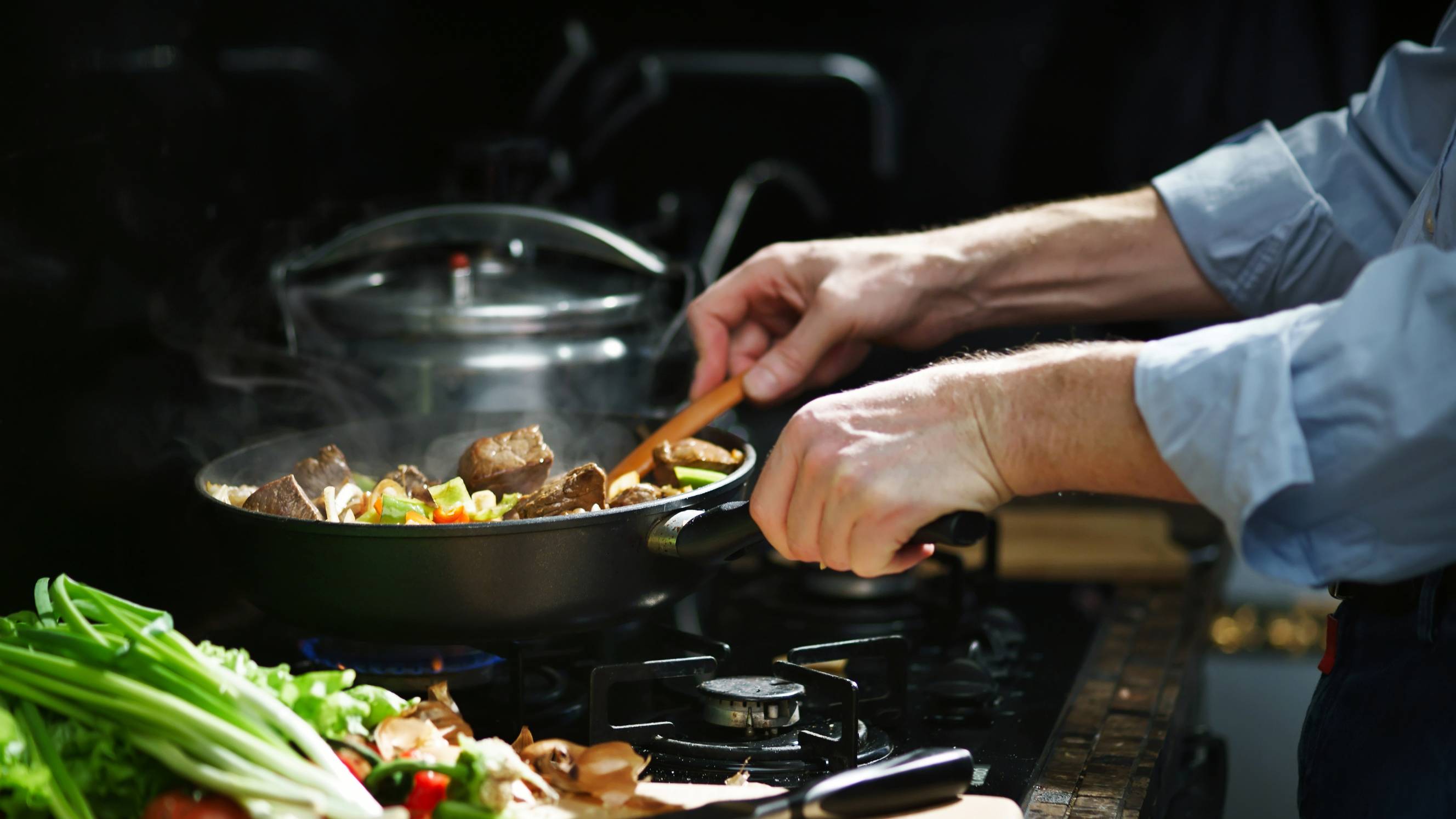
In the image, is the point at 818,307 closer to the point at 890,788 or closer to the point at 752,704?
the point at 752,704

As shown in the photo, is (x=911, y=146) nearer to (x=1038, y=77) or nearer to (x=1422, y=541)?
(x=1038, y=77)

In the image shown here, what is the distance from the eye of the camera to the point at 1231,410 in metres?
0.88

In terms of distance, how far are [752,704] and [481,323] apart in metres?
0.56

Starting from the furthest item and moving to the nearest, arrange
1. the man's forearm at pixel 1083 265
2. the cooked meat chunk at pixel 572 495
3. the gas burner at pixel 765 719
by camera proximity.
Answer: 1. the man's forearm at pixel 1083 265
2. the cooked meat chunk at pixel 572 495
3. the gas burner at pixel 765 719

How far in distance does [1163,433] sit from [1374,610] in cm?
38

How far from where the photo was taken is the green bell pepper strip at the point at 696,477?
50.6 inches

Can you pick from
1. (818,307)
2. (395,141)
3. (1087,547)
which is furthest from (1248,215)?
(395,141)

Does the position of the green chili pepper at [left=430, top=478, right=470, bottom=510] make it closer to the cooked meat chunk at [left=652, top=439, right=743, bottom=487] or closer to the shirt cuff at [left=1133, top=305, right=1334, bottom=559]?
the cooked meat chunk at [left=652, top=439, right=743, bottom=487]

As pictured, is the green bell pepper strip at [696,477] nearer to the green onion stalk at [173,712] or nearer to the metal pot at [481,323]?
the metal pot at [481,323]

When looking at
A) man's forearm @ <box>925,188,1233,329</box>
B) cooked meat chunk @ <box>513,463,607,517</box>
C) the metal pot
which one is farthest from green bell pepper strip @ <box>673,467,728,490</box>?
man's forearm @ <box>925,188,1233,329</box>

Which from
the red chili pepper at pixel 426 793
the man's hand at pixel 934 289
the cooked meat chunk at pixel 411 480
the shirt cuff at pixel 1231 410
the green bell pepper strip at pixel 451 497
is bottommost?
the red chili pepper at pixel 426 793

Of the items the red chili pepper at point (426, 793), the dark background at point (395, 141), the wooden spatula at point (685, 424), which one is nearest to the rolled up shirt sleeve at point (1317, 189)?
the dark background at point (395, 141)

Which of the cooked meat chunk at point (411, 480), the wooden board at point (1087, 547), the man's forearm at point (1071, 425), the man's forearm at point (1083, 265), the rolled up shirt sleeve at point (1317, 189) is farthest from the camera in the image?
the wooden board at point (1087, 547)

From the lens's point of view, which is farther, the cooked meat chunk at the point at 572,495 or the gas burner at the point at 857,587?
the gas burner at the point at 857,587
